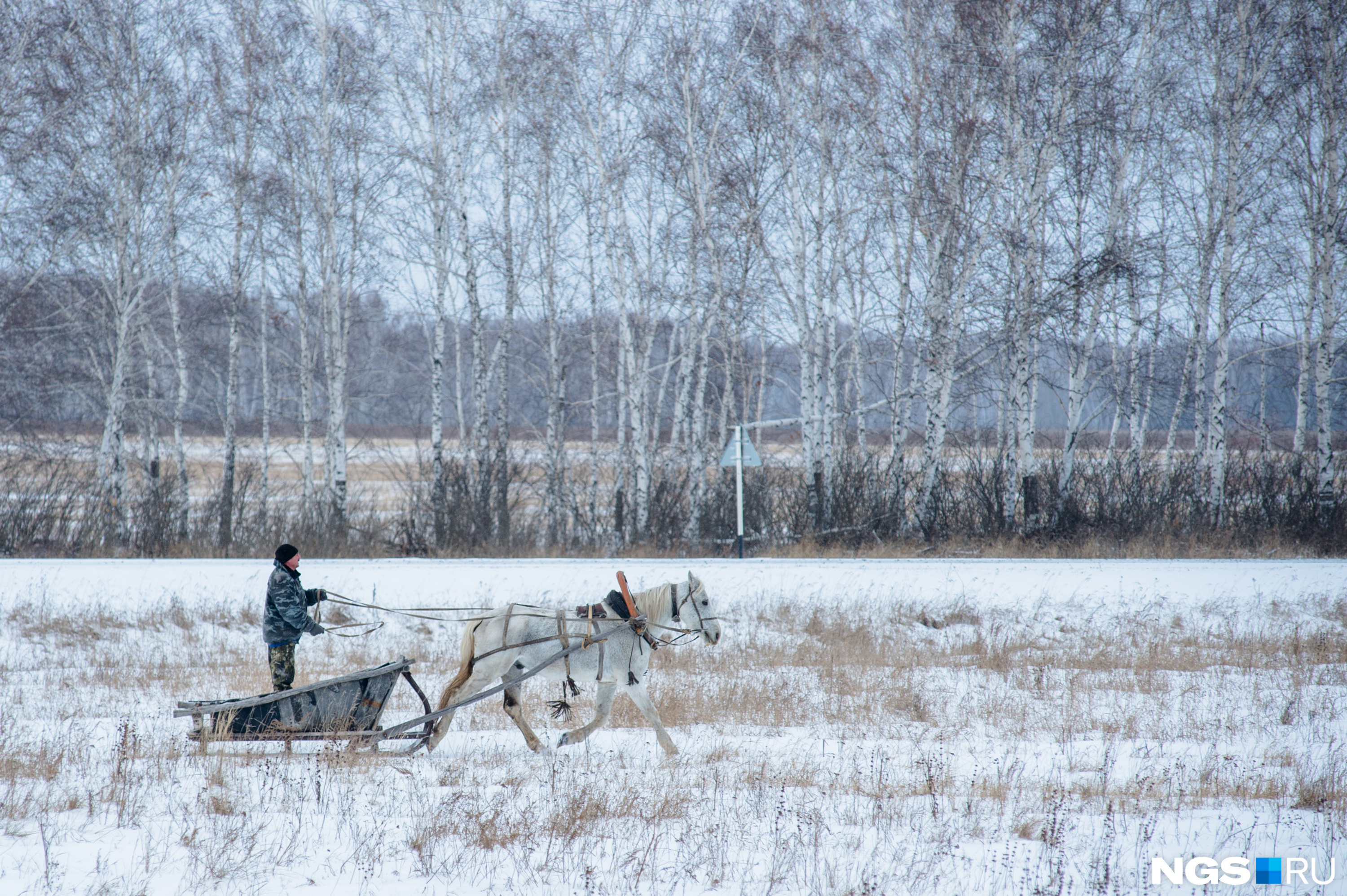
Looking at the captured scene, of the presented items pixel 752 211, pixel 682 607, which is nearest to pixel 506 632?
pixel 682 607

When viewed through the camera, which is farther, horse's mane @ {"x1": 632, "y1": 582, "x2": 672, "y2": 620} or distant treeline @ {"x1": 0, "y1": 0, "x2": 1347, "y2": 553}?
distant treeline @ {"x1": 0, "y1": 0, "x2": 1347, "y2": 553}

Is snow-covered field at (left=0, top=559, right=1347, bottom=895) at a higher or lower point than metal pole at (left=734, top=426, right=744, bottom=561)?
lower

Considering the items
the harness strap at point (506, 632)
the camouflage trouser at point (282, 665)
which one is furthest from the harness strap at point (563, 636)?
the camouflage trouser at point (282, 665)

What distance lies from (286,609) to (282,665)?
0.51 metres

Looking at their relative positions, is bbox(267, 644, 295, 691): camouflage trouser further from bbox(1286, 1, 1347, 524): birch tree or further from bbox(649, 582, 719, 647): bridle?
bbox(1286, 1, 1347, 524): birch tree

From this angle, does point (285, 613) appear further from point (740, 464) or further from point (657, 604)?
point (740, 464)

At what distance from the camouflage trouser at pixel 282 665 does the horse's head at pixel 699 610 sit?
10.4ft

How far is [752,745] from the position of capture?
702cm

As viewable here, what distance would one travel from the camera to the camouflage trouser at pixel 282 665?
6.77m

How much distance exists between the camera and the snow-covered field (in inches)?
Result: 177

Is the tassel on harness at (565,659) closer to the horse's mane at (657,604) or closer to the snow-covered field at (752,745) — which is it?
the snow-covered field at (752,745)

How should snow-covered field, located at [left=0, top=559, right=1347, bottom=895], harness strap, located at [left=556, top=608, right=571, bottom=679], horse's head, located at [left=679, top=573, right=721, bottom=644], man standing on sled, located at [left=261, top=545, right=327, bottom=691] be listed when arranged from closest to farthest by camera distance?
snow-covered field, located at [left=0, top=559, right=1347, bottom=895] < harness strap, located at [left=556, top=608, right=571, bottom=679] < man standing on sled, located at [left=261, top=545, right=327, bottom=691] < horse's head, located at [left=679, top=573, right=721, bottom=644]

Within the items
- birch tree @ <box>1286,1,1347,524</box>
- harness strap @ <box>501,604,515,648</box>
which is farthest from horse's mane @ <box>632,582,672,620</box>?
birch tree @ <box>1286,1,1347,524</box>

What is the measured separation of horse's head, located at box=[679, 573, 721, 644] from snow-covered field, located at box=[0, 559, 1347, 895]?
930 mm
